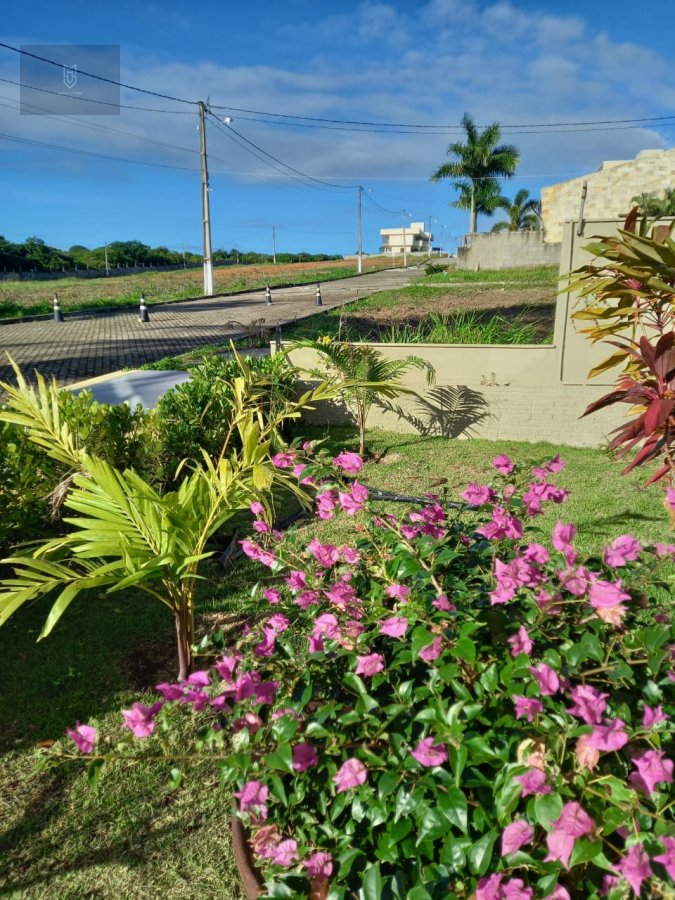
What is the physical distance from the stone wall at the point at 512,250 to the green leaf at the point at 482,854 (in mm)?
35393

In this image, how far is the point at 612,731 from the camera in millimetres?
1106

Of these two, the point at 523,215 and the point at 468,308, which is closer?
the point at 468,308

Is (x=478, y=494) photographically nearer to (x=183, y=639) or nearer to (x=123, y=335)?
(x=183, y=639)

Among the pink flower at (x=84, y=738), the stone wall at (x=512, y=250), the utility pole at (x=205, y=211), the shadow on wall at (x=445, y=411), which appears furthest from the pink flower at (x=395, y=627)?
the stone wall at (x=512, y=250)

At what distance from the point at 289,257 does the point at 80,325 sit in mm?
70091

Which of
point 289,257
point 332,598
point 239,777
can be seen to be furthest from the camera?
point 289,257

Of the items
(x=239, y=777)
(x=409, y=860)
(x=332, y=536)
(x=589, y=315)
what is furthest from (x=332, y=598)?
(x=332, y=536)

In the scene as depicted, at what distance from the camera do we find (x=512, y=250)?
3444 cm

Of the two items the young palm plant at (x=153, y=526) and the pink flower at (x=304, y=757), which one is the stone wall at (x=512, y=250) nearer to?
the young palm plant at (x=153, y=526)

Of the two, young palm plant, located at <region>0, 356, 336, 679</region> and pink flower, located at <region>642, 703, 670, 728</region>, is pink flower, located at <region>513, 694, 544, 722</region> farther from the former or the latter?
young palm plant, located at <region>0, 356, 336, 679</region>

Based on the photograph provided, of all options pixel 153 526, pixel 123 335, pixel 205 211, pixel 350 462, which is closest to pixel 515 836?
pixel 350 462

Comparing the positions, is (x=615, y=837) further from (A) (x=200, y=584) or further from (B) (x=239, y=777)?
(A) (x=200, y=584)

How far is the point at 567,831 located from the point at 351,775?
1.31 feet

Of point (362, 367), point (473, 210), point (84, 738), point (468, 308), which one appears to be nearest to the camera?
point (84, 738)
